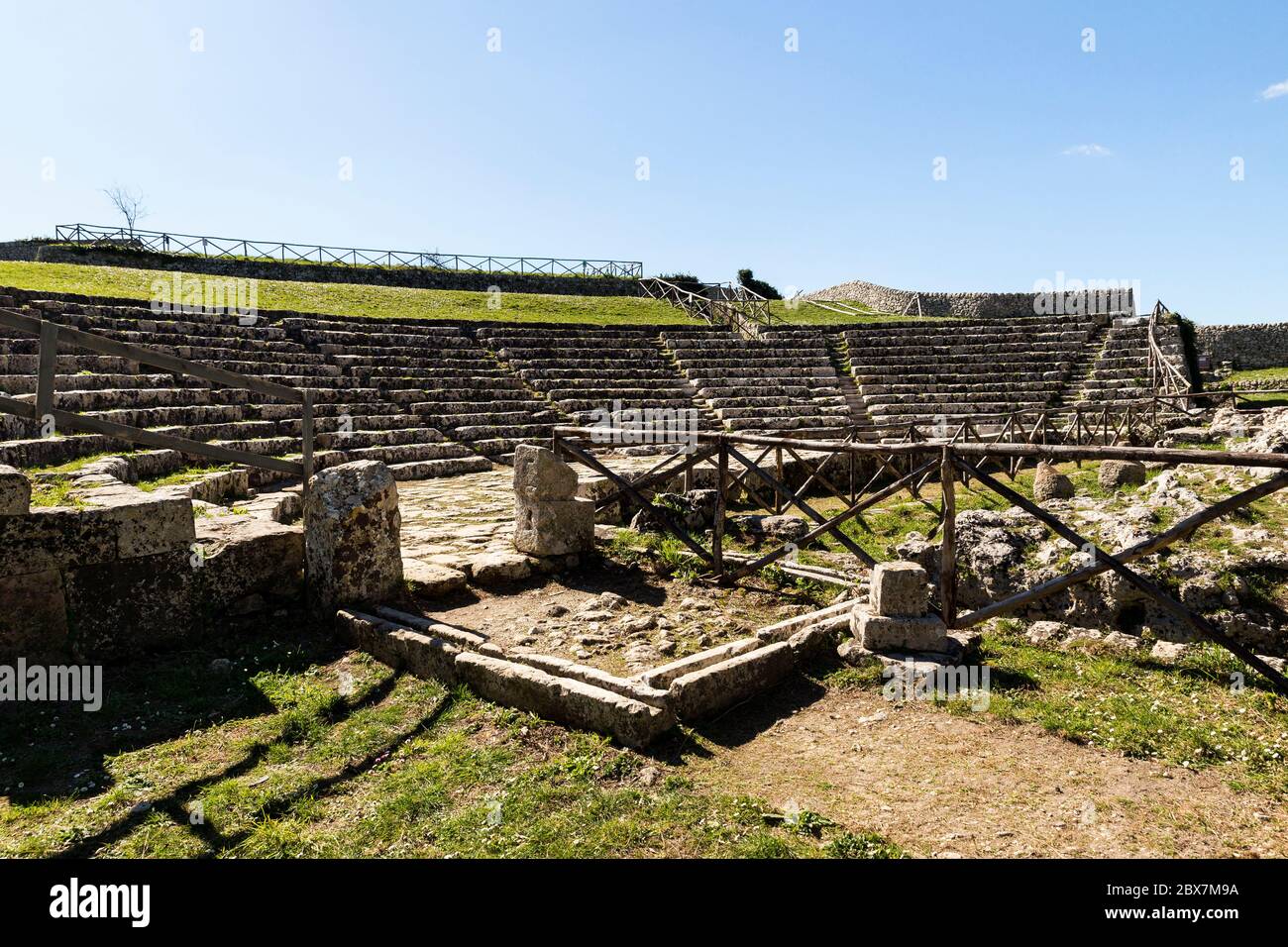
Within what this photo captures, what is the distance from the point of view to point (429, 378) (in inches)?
750

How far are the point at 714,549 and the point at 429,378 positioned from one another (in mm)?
13627

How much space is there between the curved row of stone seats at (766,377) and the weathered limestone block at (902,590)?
13.5 m

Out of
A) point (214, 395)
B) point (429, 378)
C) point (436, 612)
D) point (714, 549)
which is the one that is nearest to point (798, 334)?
point (429, 378)

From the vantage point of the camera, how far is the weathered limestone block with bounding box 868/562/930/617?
5.36m

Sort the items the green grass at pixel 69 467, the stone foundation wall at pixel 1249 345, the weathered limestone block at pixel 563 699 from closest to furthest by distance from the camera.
→ the weathered limestone block at pixel 563 699 < the green grass at pixel 69 467 < the stone foundation wall at pixel 1249 345

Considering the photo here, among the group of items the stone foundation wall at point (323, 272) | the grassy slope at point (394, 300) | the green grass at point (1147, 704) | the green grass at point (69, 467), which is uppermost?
the stone foundation wall at point (323, 272)

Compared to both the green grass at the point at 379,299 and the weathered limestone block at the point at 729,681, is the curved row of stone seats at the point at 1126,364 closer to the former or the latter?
the green grass at the point at 379,299

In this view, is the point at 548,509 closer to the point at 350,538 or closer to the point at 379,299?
the point at 350,538

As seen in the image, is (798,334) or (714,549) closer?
(714,549)

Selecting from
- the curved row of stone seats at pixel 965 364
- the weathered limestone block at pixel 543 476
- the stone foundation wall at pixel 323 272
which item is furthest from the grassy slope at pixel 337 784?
the stone foundation wall at pixel 323 272

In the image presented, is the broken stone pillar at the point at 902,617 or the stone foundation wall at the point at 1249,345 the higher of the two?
the stone foundation wall at the point at 1249,345

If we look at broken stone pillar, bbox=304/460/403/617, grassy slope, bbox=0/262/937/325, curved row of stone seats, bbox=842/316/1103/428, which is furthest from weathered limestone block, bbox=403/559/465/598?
grassy slope, bbox=0/262/937/325

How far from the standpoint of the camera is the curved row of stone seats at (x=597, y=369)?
64.8ft
